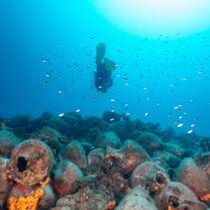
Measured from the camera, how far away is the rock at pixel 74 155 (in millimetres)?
6996

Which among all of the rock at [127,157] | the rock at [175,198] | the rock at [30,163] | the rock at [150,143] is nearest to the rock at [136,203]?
the rock at [175,198]

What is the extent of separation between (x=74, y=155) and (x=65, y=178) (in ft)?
6.64

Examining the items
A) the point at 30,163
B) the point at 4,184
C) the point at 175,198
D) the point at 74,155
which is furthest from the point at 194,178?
the point at 4,184

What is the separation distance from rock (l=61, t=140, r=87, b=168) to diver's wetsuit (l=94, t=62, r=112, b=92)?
1489 centimetres

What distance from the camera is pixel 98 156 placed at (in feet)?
24.1

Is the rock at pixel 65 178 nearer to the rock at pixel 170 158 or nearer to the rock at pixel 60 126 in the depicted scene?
the rock at pixel 170 158

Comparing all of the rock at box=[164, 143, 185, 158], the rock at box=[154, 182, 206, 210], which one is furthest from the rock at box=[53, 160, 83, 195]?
the rock at box=[164, 143, 185, 158]

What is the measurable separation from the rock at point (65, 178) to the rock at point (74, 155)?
64.2 inches

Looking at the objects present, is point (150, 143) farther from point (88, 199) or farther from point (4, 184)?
point (4, 184)

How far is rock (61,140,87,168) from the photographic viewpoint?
7.00m

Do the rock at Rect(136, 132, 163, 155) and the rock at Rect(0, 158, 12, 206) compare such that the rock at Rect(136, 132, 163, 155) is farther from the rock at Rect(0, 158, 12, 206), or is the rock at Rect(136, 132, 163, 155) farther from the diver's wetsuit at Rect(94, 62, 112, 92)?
the diver's wetsuit at Rect(94, 62, 112, 92)

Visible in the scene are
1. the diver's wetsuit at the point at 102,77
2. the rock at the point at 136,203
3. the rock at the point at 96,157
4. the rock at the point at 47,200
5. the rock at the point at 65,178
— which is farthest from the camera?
the diver's wetsuit at the point at 102,77

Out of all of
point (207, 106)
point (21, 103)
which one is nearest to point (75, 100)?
point (21, 103)

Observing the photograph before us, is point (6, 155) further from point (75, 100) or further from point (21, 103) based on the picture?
point (75, 100)
